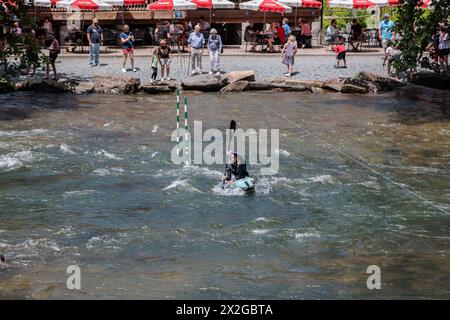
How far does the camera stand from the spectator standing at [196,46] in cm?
3067

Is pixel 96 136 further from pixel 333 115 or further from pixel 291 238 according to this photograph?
pixel 291 238

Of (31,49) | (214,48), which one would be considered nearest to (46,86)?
(31,49)

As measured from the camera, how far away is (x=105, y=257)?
12.6 meters

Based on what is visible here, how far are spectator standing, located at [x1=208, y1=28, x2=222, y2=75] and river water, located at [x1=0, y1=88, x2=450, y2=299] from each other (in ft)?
21.0

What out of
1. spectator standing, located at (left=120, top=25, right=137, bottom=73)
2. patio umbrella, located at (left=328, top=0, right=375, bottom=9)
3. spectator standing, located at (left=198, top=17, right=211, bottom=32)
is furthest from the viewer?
spectator standing, located at (left=198, top=17, right=211, bottom=32)

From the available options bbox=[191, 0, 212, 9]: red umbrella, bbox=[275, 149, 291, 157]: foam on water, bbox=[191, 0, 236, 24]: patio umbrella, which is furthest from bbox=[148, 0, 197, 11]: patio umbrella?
bbox=[275, 149, 291, 157]: foam on water

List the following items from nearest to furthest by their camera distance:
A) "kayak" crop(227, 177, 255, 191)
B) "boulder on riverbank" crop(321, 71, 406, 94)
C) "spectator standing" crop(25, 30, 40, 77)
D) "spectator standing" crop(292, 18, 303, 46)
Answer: "kayak" crop(227, 177, 255, 191)
"spectator standing" crop(25, 30, 40, 77)
"boulder on riverbank" crop(321, 71, 406, 94)
"spectator standing" crop(292, 18, 303, 46)

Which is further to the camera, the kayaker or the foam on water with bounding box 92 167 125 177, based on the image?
the foam on water with bounding box 92 167 125 177

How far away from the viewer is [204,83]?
29219 mm

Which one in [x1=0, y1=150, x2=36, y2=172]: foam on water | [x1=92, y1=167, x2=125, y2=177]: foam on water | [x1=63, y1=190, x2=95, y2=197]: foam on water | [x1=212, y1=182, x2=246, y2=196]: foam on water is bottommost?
[x1=63, y1=190, x2=95, y2=197]: foam on water

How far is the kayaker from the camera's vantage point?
16250 mm

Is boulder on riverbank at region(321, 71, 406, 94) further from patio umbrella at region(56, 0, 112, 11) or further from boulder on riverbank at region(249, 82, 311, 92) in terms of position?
patio umbrella at region(56, 0, 112, 11)
